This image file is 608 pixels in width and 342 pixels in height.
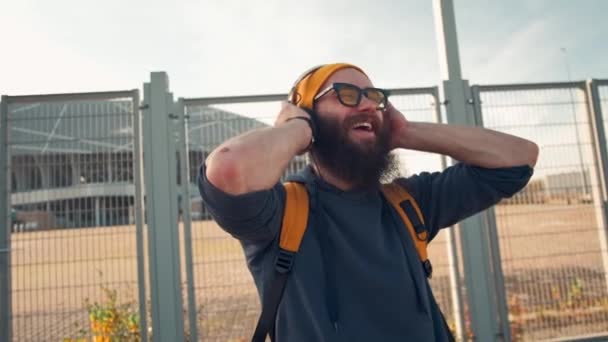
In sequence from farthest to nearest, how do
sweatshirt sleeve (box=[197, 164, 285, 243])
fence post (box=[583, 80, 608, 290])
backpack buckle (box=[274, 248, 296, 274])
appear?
fence post (box=[583, 80, 608, 290])
backpack buckle (box=[274, 248, 296, 274])
sweatshirt sleeve (box=[197, 164, 285, 243])

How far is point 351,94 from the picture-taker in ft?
5.49

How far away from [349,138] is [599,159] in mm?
3448

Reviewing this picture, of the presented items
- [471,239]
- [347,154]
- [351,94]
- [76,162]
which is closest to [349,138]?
[347,154]

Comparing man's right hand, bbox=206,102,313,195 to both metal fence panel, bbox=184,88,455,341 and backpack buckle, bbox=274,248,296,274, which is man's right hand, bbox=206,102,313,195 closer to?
backpack buckle, bbox=274,248,296,274

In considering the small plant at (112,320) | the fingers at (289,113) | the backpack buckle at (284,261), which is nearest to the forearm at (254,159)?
the fingers at (289,113)

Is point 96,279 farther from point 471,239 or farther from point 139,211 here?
point 471,239

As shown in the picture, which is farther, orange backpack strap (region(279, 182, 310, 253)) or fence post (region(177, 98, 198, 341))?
fence post (region(177, 98, 198, 341))

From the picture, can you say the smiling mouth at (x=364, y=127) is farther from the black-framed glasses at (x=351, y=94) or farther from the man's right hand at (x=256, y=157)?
the man's right hand at (x=256, y=157)

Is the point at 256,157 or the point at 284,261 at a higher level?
the point at 256,157

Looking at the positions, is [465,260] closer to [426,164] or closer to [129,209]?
[426,164]

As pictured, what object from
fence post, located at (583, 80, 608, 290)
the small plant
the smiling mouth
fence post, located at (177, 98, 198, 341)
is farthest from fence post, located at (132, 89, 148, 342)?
fence post, located at (583, 80, 608, 290)

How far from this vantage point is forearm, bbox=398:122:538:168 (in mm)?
1819

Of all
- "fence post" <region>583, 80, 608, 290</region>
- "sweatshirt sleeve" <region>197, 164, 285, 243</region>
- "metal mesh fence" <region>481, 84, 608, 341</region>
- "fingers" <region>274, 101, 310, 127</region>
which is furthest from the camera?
"fence post" <region>583, 80, 608, 290</region>

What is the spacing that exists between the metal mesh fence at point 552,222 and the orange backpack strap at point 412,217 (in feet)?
7.50
